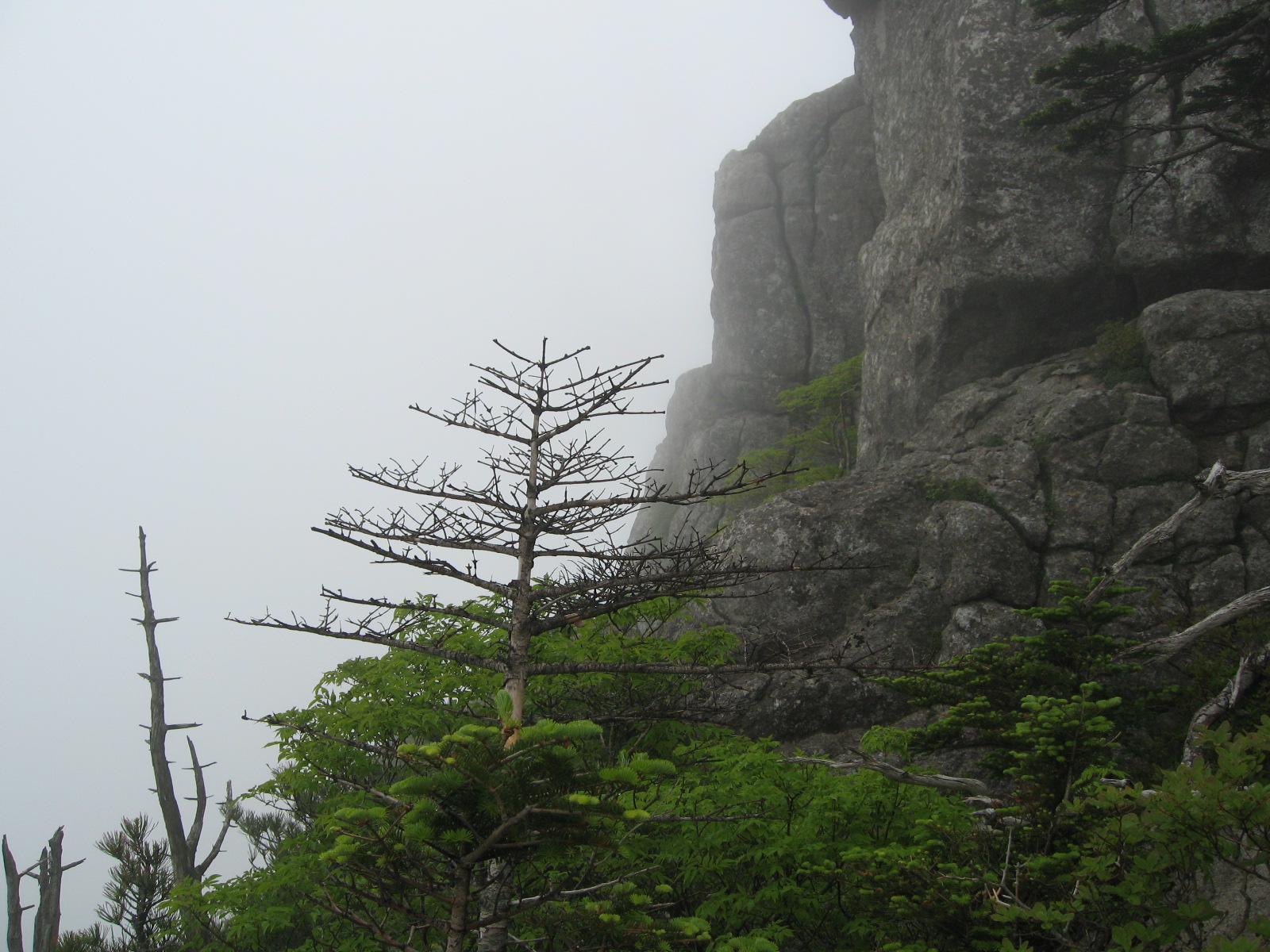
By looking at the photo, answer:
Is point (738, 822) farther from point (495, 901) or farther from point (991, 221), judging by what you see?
point (991, 221)

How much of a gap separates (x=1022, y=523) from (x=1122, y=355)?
4.91 m

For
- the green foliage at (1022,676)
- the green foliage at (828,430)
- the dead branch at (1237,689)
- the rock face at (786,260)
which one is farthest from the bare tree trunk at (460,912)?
the rock face at (786,260)

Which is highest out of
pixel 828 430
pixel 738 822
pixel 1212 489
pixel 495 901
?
pixel 828 430

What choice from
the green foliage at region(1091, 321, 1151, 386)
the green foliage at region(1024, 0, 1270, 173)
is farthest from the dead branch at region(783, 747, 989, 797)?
the green foliage at region(1091, 321, 1151, 386)

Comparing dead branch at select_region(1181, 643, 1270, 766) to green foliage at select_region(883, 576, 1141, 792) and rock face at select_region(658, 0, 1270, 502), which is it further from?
rock face at select_region(658, 0, 1270, 502)

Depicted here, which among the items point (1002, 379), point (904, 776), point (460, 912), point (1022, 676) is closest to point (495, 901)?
point (460, 912)

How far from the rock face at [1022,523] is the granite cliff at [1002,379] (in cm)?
4

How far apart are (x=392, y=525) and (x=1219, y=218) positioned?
1810 centimetres

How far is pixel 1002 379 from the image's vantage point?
18.7 meters

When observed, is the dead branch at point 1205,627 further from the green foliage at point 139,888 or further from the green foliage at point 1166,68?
the green foliage at point 139,888

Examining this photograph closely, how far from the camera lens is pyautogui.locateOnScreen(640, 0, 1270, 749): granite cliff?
13.7m

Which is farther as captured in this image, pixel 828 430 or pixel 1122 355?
pixel 828 430

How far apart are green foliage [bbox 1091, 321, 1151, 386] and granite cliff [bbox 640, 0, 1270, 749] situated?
0.96 feet

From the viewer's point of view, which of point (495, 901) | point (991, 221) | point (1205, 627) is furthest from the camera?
point (991, 221)
